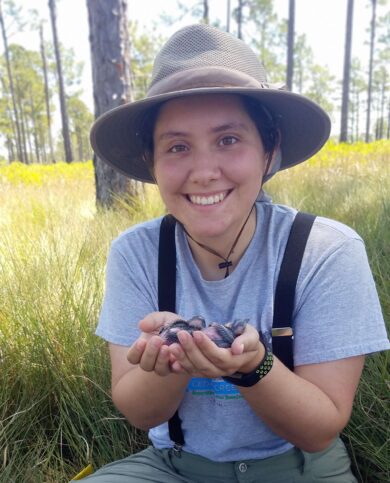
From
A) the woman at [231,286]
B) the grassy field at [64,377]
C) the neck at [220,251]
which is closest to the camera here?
the woman at [231,286]

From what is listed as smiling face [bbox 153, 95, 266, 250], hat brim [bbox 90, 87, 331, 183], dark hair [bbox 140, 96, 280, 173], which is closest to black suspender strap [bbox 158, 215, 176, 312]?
smiling face [bbox 153, 95, 266, 250]

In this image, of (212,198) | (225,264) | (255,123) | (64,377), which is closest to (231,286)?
(225,264)

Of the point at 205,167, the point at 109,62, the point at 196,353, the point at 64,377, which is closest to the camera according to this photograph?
the point at 196,353

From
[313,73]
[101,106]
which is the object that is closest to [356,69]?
[313,73]

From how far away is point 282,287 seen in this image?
1.34 meters

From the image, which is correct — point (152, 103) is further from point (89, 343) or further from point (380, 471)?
point (380, 471)

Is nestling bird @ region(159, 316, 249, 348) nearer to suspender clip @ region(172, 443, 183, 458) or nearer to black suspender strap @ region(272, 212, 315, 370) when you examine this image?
black suspender strap @ region(272, 212, 315, 370)

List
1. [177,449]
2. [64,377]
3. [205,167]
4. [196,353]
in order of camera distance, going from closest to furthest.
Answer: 1. [196,353]
2. [205,167]
3. [177,449]
4. [64,377]

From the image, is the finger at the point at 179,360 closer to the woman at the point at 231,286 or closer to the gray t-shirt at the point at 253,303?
the woman at the point at 231,286

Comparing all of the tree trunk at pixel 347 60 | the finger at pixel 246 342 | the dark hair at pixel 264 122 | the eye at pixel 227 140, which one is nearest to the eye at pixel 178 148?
the eye at pixel 227 140

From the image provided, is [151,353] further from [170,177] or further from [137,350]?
[170,177]

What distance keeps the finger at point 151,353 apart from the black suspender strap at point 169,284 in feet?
1.19

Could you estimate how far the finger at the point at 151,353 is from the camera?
40.1 inches

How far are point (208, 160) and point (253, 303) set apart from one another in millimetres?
443
